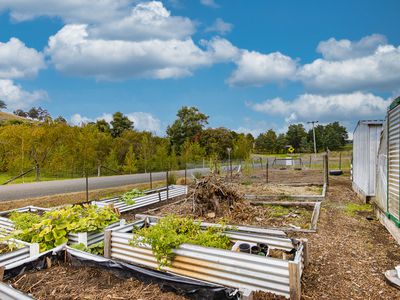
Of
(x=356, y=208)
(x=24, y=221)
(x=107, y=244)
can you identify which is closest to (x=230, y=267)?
(x=107, y=244)

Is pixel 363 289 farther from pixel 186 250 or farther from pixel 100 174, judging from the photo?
pixel 100 174

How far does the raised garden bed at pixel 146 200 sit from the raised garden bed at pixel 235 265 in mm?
3268

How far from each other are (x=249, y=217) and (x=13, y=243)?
4572mm

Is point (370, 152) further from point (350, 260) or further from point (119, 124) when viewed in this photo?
point (119, 124)

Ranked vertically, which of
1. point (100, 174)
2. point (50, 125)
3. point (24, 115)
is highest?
point (24, 115)

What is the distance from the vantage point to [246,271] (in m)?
3.09

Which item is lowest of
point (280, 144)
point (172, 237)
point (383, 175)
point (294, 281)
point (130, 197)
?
point (130, 197)

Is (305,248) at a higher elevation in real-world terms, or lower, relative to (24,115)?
lower

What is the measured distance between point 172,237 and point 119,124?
37.6 metres

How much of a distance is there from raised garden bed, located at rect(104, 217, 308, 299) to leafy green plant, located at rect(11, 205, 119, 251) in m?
0.89

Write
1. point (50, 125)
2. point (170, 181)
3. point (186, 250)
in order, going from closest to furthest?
point (186, 250) → point (170, 181) → point (50, 125)

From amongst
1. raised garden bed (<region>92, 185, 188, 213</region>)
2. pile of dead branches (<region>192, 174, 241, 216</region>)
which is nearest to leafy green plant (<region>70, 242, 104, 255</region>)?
raised garden bed (<region>92, 185, 188, 213</region>)

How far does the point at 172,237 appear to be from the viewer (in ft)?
11.6

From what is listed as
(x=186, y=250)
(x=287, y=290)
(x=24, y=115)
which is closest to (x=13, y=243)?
(x=186, y=250)
